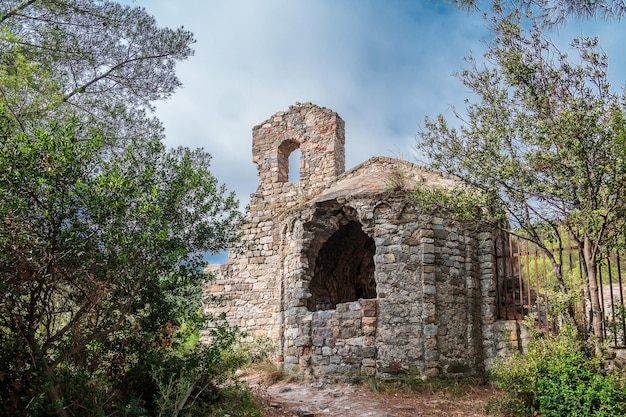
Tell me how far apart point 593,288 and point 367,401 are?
3618 millimetres

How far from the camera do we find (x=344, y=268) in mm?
13234

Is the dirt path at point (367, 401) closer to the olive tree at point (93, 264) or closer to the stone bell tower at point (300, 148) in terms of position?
the olive tree at point (93, 264)

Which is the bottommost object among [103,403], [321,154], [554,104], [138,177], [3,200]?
[103,403]

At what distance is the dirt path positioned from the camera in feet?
24.7

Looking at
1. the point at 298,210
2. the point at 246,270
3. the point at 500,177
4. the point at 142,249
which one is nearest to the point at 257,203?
the point at 246,270

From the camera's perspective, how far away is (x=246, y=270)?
14.3 meters

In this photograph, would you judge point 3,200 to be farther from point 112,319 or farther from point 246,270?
point 246,270

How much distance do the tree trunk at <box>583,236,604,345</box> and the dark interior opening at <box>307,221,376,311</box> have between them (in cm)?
578

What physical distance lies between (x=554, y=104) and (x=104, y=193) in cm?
590

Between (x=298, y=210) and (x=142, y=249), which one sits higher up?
(x=298, y=210)

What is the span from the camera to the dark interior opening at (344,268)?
12133 mm

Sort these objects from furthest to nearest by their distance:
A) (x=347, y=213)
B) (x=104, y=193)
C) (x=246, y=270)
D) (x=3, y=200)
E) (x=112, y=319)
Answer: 1. (x=246, y=270)
2. (x=347, y=213)
3. (x=112, y=319)
4. (x=104, y=193)
5. (x=3, y=200)

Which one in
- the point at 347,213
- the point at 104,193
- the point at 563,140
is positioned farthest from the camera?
the point at 347,213

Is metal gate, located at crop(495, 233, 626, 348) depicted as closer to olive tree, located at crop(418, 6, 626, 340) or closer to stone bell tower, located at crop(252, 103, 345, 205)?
olive tree, located at crop(418, 6, 626, 340)
